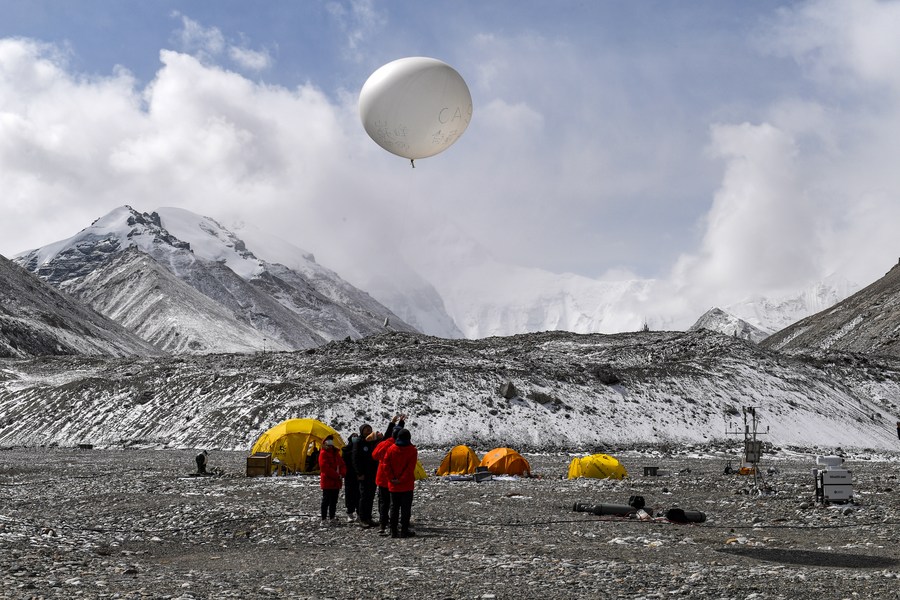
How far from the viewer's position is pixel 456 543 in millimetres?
14969

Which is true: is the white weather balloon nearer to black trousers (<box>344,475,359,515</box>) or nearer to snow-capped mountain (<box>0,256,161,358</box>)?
black trousers (<box>344,475,359,515</box>)

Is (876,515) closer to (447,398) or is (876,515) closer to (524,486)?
(524,486)

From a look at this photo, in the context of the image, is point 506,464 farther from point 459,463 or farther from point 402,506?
point 402,506

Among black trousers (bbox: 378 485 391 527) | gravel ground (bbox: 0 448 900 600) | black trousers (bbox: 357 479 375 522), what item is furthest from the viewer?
black trousers (bbox: 357 479 375 522)

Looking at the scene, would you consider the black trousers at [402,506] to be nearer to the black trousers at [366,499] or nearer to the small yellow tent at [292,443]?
the black trousers at [366,499]

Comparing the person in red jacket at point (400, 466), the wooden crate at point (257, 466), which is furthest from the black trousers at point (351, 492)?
the wooden crate at point (257, 466)

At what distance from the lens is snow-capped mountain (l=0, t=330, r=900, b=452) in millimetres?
50625

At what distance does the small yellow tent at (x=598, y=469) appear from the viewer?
94.5 ft

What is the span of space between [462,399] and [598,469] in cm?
2483

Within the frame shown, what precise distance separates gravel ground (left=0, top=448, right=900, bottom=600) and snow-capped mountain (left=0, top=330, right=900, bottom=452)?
2372cm

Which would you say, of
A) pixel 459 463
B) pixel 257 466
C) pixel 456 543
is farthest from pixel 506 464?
pixel 456 543

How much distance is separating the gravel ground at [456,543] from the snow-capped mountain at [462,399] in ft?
77.8

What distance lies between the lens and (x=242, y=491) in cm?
2369

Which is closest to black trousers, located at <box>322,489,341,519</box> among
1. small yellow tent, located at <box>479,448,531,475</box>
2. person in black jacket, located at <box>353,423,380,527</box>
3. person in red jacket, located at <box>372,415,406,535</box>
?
person in black jacket, located at <box>353,423,380,527</box>
